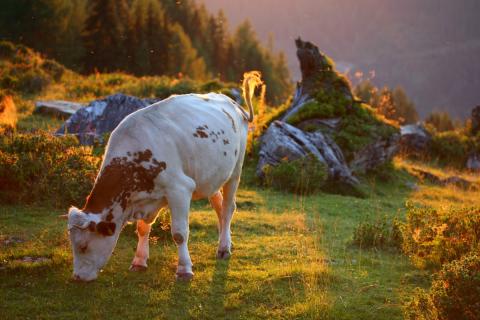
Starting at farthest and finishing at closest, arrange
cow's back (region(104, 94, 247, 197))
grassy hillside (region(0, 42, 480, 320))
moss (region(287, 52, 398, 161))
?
1. moss (region(287, 52, 398, 161))
2. cow's back (region(104, 94, 247, 197))
3. grassy hillside (region(0, 42, 480, 320))

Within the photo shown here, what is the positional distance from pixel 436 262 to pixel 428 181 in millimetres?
11658

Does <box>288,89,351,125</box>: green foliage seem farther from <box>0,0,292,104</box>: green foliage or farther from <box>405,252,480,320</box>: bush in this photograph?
<box>0,0,292,104</box>: green foliage

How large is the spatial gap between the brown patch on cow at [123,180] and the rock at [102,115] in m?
9.75

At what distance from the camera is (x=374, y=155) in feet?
57.3

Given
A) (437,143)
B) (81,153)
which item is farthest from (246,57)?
(81,153)

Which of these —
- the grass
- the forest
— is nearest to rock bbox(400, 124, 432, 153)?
the forest

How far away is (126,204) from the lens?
→ 6355 millimetres

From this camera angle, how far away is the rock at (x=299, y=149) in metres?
15.0

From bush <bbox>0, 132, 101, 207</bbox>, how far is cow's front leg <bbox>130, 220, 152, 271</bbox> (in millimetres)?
3160

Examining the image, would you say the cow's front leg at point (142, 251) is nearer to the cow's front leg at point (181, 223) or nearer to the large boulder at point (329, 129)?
the cow's front leg at point (181, 223)

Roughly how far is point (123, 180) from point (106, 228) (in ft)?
1.93

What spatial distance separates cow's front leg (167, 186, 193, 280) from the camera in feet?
21.6

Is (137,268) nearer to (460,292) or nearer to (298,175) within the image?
(460,292)

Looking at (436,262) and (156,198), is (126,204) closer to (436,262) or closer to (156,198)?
(156,198)
